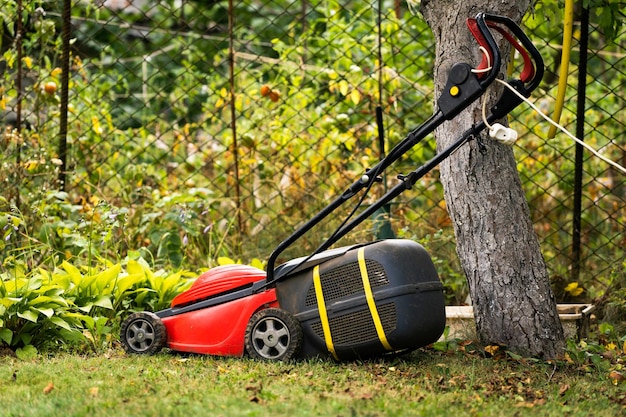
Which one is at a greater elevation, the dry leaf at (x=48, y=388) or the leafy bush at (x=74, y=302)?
the leafy bush at (x=74, y=302)

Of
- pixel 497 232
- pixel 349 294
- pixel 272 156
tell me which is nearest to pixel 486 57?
pixel 497 232

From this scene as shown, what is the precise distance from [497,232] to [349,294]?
2.14 feet

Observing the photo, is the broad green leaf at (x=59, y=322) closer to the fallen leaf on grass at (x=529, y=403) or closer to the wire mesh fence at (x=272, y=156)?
the wire mesh fence at (x=272, y=156)

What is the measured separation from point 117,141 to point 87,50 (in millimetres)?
4812

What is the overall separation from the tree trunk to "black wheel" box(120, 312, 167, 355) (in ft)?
4.21

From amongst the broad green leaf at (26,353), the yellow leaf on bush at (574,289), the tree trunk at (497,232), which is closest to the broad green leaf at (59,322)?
the broad green leaf at (26,353)

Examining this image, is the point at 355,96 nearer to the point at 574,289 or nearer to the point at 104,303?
the point at 574,289

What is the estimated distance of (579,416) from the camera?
289cm

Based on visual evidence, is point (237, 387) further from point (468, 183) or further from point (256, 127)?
point (256, 127)

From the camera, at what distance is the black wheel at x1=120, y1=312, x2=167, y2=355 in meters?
3.80

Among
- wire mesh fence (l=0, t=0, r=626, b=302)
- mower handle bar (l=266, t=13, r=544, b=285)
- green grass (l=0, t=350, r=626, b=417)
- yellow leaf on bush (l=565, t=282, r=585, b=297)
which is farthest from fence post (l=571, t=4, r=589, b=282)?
mower handle bar (l=266, t=13, r=544, b=285)

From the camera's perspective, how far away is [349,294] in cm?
347

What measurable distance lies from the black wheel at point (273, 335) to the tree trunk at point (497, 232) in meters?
0.77

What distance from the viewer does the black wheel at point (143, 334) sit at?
3.80 metres
